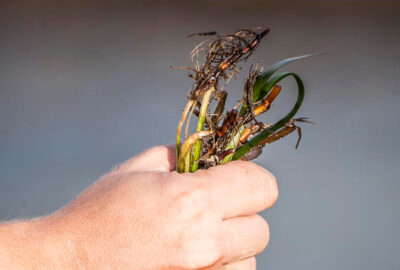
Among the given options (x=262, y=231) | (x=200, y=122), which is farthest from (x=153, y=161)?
A: (x=262, y=231)

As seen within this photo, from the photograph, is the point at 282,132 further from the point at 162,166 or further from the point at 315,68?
the point at 315,68

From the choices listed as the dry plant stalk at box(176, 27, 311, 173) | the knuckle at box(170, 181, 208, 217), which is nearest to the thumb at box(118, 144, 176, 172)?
the dry plant stalk at box(176, 27, 311, 173)

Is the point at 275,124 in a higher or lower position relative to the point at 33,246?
higher

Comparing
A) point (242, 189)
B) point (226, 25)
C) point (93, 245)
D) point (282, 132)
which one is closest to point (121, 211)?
point (93, 245)

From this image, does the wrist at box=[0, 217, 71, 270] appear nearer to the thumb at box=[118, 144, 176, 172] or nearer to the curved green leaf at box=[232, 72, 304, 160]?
the thumb at box=[118, 144, 176, 172]

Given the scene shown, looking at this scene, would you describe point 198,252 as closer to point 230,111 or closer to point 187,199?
point 187,199

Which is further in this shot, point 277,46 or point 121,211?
point 277,46
